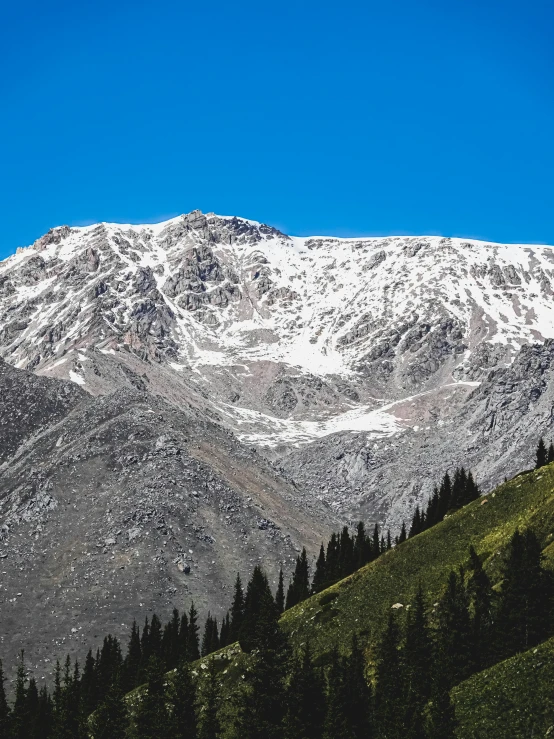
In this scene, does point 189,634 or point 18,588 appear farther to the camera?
point 18,588

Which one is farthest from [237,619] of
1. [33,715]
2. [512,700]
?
[512,700]

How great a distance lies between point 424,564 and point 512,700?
40.6 meters

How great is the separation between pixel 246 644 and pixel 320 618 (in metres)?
→ 7.85

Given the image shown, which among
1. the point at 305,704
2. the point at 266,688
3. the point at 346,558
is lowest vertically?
the point at 305,704

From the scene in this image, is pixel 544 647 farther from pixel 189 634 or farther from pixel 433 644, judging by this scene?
pixel 189 634

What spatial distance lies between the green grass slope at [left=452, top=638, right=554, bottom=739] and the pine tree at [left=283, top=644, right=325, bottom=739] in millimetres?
9837

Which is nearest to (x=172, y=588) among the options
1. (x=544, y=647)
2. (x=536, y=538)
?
(x=536, y=538)

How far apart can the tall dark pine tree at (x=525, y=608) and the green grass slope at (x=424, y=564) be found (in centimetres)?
1094

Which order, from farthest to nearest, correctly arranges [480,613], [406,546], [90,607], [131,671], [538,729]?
[90,607] < [131,671] < [406,546] < [480,613] < [538,729]

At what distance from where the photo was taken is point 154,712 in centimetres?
8062

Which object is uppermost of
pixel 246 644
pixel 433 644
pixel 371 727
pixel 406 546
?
pixel 406 546

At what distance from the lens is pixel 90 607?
189625 mm

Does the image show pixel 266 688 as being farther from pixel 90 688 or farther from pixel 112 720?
pixel 90 688

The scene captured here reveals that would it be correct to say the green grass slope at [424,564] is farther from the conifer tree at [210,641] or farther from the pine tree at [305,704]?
the conifer tree at [210,641]
